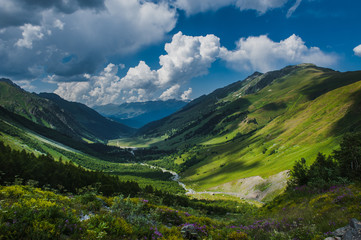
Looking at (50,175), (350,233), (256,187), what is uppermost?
(350,233)

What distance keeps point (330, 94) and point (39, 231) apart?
25197 cm

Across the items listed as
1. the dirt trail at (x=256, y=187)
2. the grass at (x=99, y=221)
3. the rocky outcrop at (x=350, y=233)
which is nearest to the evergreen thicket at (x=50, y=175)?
the grass at (x=99, y=221)

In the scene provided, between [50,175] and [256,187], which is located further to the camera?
[256,187]

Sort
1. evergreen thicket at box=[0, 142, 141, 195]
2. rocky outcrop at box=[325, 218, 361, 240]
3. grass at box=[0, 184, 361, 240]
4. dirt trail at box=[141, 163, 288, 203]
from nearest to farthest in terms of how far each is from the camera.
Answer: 1. grass at box=[0, 184, 361, 240]
2. rocky outcrop at box=[325, 218, 361, 240]
3. evergreen thicket at box=[0, 142, 141, 195]
4. dirt trail at box=[141, 163, 288, 203]

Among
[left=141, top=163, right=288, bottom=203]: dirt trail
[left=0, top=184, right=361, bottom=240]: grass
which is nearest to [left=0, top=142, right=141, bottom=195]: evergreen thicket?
[left=0, top=184, right=361, bottom=240]: grass

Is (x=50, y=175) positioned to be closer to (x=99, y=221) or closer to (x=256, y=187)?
(x=99, y=221)

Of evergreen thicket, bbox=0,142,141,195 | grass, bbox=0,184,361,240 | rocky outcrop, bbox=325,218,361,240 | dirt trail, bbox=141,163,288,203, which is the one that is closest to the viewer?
grass, bbox=0,184,361,240

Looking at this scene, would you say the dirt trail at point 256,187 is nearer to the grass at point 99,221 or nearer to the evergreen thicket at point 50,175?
the evergreen thicket at point 50,175

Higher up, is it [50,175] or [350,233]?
[350,233]

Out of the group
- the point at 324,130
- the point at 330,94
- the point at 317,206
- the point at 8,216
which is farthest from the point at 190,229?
the point at 330,94

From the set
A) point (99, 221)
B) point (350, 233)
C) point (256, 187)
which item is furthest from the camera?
point (256, 187)

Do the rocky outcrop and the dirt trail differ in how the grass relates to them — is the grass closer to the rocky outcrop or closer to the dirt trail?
the rocky outcrop

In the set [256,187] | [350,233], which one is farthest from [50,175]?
[256,187]

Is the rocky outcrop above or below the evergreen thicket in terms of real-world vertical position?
above
